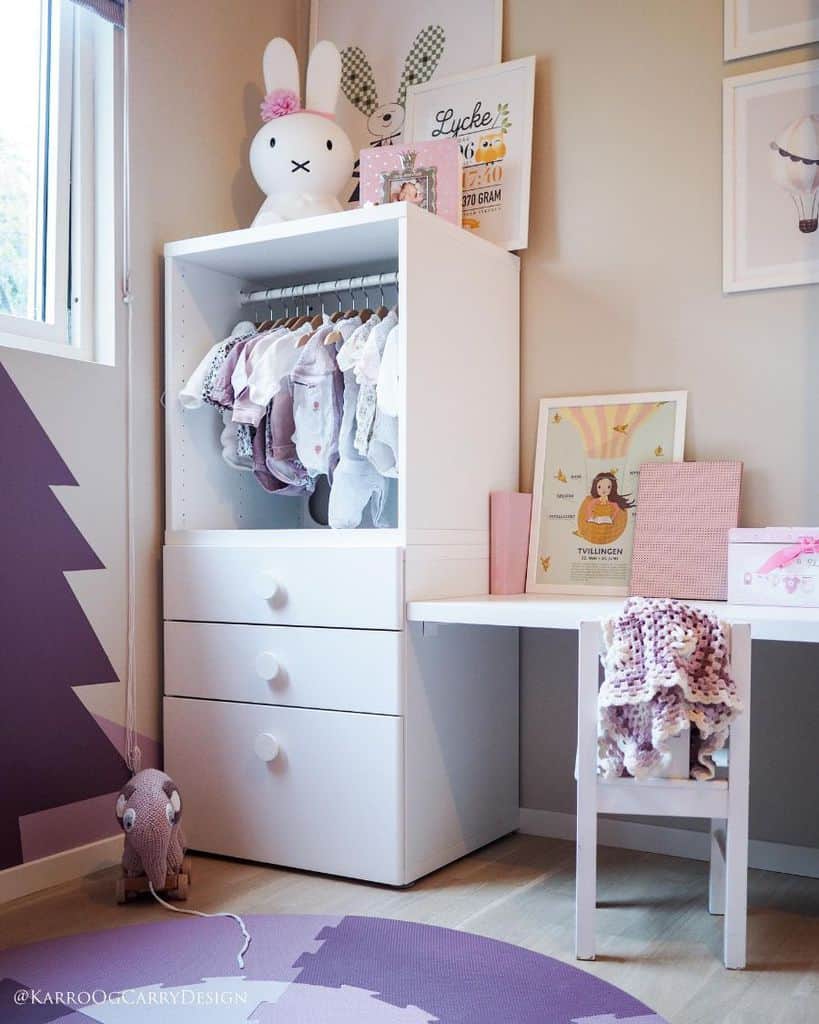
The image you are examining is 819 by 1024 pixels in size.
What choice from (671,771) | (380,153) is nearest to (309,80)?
(380,153)

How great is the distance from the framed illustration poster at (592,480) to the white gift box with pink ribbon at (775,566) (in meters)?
0.31

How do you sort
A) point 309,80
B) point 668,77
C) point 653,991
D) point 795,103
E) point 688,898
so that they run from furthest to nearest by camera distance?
point 309,80 < point 668,77 < point 795,103 < point 688,898 < point 653,991

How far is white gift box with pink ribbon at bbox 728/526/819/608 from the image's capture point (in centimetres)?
209

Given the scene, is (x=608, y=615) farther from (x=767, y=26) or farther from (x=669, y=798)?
(x=767, y=26)

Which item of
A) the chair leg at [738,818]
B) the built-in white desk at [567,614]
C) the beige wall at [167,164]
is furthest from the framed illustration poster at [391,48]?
the chair leg at [738,818]

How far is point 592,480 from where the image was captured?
253cm

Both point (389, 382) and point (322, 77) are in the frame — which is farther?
point (322, 77)

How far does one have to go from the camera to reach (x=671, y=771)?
1771mm

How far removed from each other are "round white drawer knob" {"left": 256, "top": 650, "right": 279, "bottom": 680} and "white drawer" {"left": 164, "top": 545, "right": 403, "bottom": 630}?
0.27ft

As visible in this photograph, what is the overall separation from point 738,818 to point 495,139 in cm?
174

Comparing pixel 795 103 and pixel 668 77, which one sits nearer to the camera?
pixel 795 103

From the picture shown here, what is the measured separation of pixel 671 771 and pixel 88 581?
132 cm

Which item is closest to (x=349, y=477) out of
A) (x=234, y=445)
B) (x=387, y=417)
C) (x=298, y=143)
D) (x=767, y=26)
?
(x=387, y=417)

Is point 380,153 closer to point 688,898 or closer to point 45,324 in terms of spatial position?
point 45,324
